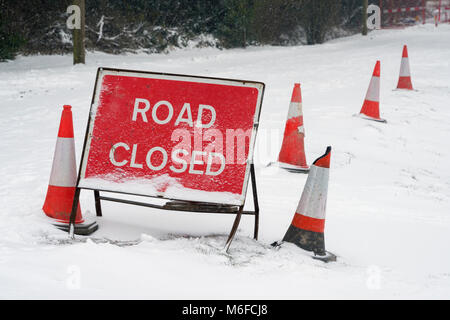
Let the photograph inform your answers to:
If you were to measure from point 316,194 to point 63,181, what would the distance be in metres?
1.77

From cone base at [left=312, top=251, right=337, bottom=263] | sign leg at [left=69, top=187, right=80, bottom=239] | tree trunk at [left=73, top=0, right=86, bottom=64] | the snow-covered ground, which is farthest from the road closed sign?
tree trunk at [left=73, top=0, right=86, bottom=64]

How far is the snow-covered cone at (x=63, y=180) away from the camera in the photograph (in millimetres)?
3830

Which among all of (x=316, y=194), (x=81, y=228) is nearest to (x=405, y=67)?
(x=316, y=194)

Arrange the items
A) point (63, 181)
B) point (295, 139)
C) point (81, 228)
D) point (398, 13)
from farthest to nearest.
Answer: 1. point (398, 13)
2. point (295, 139)
3. point (63, 181)
4. point (81, 228)

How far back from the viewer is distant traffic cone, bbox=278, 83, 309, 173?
18.6ft

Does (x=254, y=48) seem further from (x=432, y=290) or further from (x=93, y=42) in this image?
(x=432, y=290)

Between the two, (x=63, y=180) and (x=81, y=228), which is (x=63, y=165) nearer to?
(x=63, y=180)

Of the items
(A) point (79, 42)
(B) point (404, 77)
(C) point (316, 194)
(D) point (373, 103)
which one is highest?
(A) point (79, 42)

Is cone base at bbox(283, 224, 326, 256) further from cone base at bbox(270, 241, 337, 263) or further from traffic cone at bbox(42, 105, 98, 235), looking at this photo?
traffic cone at bbox(42, 105, 98, 235)

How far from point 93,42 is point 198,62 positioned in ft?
15.2

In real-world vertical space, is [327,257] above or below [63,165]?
below

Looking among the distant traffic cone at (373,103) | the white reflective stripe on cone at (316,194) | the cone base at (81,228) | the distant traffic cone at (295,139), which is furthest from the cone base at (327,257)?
the distant traffic cone at (373,103)

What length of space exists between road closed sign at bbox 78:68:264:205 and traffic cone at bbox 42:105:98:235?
0.20 meters

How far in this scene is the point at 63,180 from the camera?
12.6 feet
